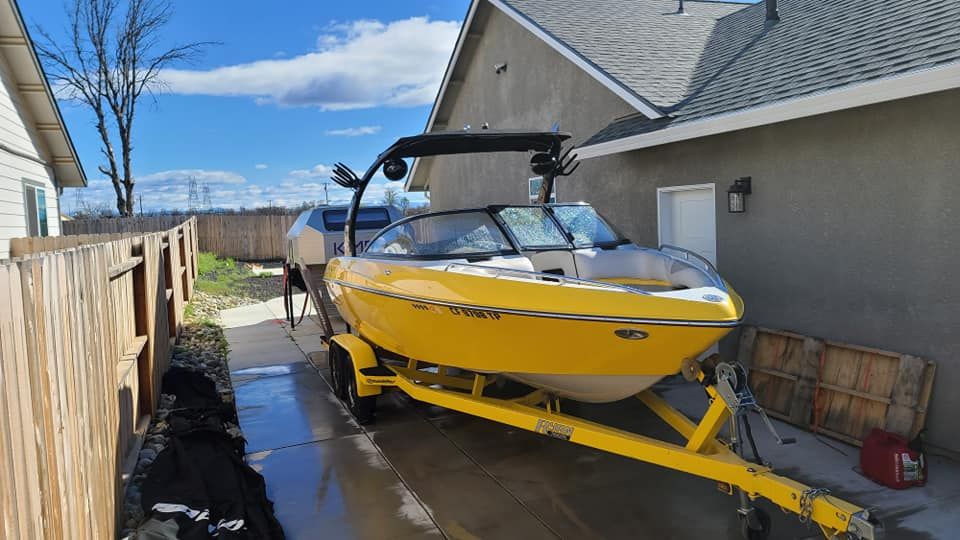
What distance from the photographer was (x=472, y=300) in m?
4.67

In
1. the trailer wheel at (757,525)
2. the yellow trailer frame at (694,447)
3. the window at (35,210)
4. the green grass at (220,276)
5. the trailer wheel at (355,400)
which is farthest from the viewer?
the green grass at (220,276)

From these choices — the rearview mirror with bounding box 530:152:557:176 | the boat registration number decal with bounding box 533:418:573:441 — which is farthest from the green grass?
the boat registration number decal with bounding box 533:418:573:441

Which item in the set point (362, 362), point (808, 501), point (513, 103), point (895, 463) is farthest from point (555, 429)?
point (513, 103)

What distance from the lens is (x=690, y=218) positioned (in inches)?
314

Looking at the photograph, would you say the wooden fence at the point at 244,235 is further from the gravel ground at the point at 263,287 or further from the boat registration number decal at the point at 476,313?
the boat registration number decal at the point at 476,313

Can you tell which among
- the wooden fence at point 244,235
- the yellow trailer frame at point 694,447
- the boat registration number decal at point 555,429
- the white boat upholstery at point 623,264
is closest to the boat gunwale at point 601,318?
the yellow trailer frame at point 694,447

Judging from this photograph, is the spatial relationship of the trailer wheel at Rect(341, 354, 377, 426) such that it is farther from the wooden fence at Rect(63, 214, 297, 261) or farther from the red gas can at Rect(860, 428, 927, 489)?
the wooden fence at Rect(63, 214, 297, 261)

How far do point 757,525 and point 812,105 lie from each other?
358cm

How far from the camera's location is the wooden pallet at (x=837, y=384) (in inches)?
208

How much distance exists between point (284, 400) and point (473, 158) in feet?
27.1

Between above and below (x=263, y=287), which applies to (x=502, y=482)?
below

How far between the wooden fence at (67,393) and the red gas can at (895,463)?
4.87m

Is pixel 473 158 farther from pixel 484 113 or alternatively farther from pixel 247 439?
pixel 247 439

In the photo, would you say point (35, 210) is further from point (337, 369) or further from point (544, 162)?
point (544, 162)
